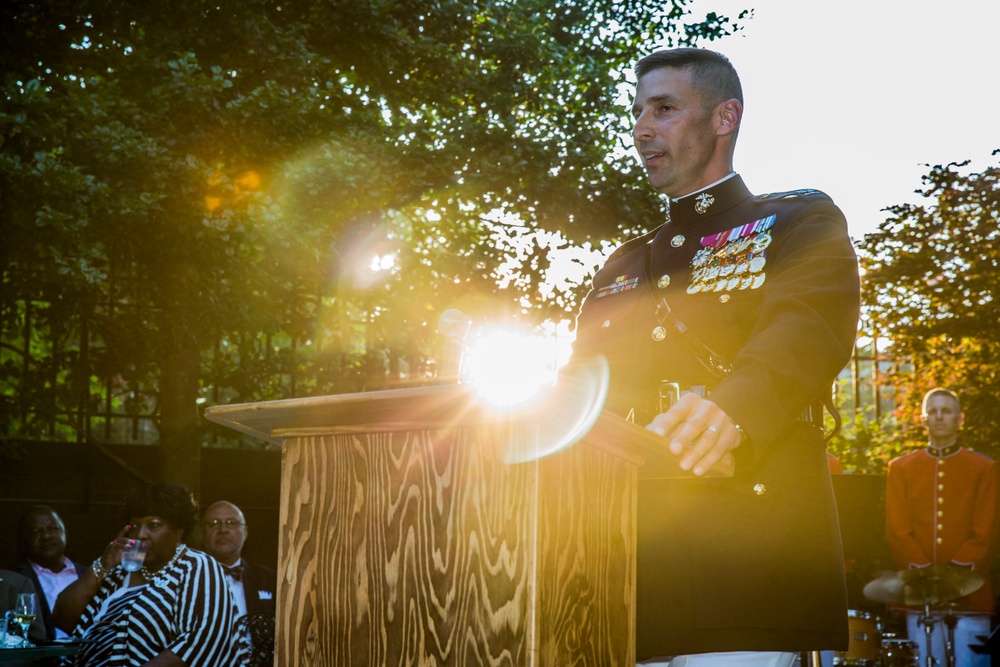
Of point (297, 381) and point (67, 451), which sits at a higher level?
point (297, 381)

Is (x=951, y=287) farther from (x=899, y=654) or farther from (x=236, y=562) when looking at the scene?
(x=236, y=562)

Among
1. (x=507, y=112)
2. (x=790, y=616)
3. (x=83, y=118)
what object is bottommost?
(x=790, y=616)

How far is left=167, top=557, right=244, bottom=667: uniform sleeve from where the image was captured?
5223 mm

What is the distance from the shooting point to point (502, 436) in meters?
1.79

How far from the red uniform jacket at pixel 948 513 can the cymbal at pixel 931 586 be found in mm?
191

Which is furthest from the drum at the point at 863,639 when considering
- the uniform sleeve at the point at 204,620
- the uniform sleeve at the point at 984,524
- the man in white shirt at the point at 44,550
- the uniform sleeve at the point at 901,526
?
the man in white shirt at the point at 44,550

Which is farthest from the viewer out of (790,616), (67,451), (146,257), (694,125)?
(67,451)

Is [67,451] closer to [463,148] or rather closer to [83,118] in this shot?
[83,118]

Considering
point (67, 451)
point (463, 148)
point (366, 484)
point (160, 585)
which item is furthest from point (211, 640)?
point (67, 451)

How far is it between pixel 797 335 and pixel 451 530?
0.79 m

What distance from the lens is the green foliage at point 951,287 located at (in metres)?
10.9

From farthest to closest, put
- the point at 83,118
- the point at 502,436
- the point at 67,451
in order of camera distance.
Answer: the point at 67,451 < the point at 83,118 < the point at 502,436

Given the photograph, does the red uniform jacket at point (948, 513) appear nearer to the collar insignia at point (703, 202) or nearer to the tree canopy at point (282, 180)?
the tree canopy at point (282, 180)

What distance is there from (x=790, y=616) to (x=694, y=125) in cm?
121
